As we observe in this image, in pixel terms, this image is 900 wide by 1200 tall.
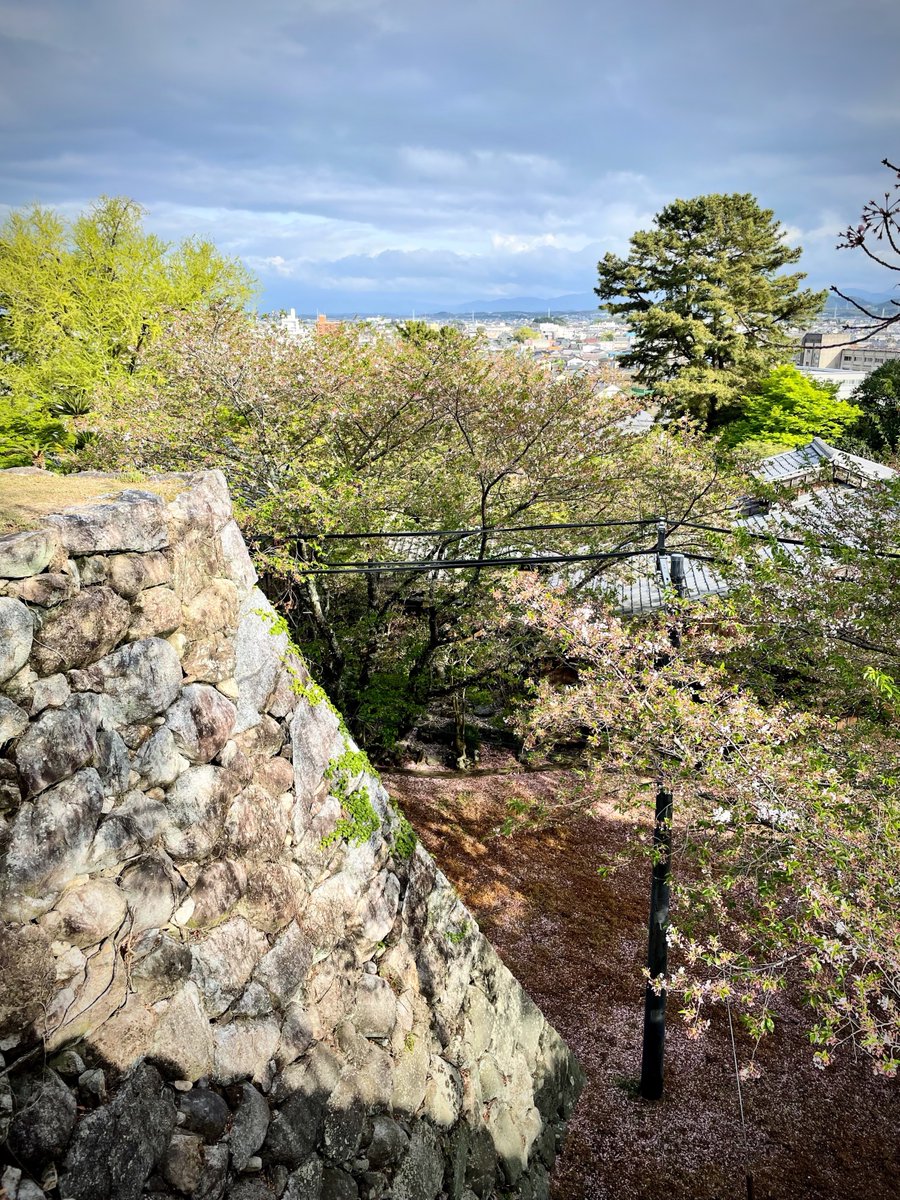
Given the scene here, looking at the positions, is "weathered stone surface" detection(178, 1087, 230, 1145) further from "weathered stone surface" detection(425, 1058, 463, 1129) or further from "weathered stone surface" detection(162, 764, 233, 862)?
"weathered stone surface" detection(425, 1058, 463, 1129)

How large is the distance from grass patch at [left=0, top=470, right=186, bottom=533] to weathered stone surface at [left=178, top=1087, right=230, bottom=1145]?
2.58 metres

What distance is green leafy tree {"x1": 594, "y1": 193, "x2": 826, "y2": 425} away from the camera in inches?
1206

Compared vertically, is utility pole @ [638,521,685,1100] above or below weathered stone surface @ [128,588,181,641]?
below

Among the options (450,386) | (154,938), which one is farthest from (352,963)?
(450,386)

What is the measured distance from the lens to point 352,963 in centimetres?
407

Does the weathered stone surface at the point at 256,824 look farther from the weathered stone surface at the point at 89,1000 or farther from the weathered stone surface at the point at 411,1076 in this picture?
the weathered stone surface at the point at 411,1076

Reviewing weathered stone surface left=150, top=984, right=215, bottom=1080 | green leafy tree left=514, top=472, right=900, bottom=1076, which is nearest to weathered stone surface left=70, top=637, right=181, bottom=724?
weathered stone surface left=150, top=984, right=215, bottom=1080

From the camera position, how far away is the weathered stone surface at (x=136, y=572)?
3.16 m

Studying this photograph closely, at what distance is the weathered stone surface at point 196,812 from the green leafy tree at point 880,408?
108ft

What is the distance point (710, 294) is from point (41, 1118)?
34.2 metres

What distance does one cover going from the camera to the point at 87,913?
2.85 m

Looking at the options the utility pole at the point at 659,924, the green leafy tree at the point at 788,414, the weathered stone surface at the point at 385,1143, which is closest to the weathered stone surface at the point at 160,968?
the weathered stone surface at the point at 385,1143

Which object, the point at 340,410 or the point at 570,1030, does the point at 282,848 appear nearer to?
the point at 570,1030

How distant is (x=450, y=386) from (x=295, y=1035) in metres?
7.79
